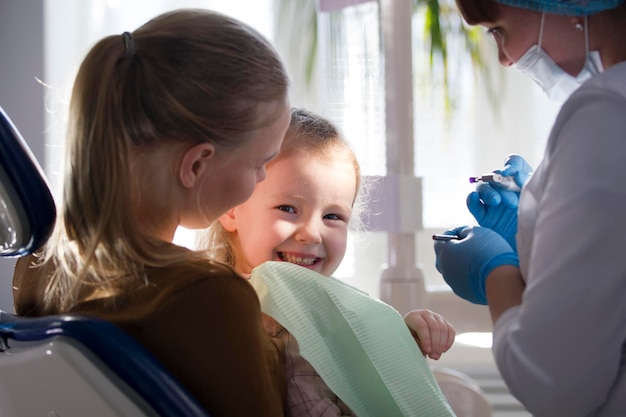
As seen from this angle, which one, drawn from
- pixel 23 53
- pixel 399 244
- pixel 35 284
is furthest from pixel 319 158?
pixel 23 53

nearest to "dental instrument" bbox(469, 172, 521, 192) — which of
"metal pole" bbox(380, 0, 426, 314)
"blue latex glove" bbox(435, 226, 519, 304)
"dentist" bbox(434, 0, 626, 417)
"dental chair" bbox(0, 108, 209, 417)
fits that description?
"blue latex glove" bbox(435, 226, 519, 304)

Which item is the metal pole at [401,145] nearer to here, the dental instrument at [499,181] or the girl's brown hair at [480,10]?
the dental instrument at [499,181]

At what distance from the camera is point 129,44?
3.58ft

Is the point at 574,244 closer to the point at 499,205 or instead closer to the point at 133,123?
the point at 499,205

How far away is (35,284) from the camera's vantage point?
1192 mm

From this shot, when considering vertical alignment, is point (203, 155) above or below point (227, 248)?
above

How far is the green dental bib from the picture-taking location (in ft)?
4.20

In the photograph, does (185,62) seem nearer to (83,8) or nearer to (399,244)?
(399,244)

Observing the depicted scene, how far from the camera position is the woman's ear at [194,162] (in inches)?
42.9

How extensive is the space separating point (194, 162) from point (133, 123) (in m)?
0.09

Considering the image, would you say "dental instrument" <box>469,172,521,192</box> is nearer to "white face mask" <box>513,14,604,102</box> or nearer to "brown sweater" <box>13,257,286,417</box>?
"white face mask" <box>513,14,604,102</box>

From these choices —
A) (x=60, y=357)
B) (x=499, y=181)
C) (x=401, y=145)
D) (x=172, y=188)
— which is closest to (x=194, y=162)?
(x=172, y=188)

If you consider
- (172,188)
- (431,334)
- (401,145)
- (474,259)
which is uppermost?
(172,188)

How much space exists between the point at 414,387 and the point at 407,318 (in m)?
0.20
